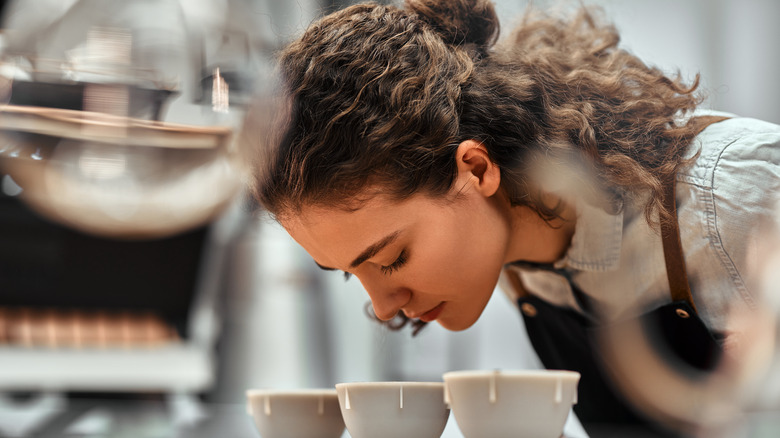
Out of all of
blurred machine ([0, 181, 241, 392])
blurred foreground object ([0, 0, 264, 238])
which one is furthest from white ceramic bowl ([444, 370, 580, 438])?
blurred machine ([0, 181, 241, 392])

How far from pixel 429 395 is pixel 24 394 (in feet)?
1.63

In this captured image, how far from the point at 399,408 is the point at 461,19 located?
31 cm

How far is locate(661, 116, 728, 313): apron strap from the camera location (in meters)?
0.48

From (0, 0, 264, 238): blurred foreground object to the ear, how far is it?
0.16 meters

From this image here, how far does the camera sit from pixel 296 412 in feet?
1.36

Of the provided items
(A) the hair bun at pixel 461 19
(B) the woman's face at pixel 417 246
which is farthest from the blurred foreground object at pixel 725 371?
(A) the hair bun at pixel 461 19

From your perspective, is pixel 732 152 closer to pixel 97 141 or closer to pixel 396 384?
pixel 396 384

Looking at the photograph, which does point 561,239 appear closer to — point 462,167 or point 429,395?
point 462,167

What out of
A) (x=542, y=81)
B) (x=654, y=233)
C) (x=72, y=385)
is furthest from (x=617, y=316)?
(x=72, y=385)

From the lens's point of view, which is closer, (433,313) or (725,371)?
(725,371)

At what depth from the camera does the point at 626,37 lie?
61 centimetres

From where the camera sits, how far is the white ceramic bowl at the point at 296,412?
1.35ft

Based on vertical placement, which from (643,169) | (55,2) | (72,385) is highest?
(55,2)

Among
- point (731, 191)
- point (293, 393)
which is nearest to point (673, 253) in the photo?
point (731, 191)
